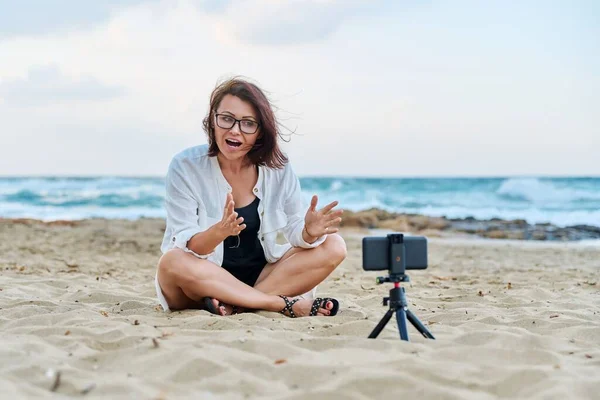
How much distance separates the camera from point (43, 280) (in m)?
5.01

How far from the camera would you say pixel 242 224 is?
3527 millimetres

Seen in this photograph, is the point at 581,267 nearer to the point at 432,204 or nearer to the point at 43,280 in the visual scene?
the point at 43,280

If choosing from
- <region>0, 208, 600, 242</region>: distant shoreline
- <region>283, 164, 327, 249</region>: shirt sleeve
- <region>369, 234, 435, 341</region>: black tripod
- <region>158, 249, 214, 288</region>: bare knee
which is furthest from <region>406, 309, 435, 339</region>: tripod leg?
<region>0, 208, 600, 242</region>: distant shoreline

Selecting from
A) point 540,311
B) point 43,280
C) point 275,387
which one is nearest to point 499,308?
point 540,311

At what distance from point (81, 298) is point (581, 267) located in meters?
5.36

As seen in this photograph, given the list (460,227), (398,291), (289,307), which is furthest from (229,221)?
(460,227)

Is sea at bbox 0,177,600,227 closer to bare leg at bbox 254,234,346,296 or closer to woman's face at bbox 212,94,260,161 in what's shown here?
bare leg at bbox 254,234,346,296

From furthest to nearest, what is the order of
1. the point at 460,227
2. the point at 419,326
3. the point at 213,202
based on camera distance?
1. the point at 460,227
2. the point at 213,202
3. the point at 419,326

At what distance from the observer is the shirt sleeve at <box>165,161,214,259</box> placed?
11.5 feet

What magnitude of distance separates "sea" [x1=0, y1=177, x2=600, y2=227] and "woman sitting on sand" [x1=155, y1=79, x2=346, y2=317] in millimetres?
15575

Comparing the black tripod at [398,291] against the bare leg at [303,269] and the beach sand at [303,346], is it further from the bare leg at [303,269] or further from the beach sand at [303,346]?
the bare leg at [303,269]

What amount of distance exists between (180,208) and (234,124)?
0.56m

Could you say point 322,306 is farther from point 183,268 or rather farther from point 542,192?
point 542,192

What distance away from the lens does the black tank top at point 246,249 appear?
12.5 ft
